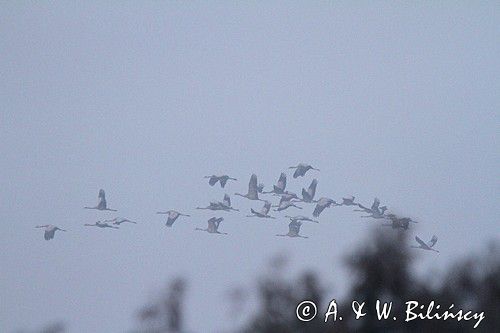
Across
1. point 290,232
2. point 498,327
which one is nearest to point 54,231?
point 290,232

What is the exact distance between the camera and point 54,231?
132 ft

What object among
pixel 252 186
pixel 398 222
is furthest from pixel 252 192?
pixel 398 222

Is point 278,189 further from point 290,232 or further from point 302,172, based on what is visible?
point 290,232

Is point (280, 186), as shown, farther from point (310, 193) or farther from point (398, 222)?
point (398, 222)

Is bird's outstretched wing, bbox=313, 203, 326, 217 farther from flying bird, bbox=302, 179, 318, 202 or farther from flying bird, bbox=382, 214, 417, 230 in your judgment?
flying bird, bbox=382, 214, 417, 230

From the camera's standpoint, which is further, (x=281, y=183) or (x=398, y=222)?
(x=281, y=183)

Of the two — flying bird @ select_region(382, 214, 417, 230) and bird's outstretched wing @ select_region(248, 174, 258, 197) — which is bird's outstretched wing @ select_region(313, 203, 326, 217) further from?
flying bird @ select_region(382, 214, 417, 230)

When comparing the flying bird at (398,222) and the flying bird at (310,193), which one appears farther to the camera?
the flying bird at (310,193)

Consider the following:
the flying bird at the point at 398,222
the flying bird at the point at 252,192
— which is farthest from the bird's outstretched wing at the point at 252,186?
the flying bird at the point at 398,222

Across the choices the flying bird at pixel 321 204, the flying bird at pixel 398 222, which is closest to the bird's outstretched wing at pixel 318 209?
the flying bird at pixel 321 204

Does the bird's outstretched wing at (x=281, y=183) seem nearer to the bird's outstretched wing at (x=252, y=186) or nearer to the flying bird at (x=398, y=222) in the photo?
the bird's outstretched wing at (x=252, y=186)

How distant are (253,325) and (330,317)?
145 centimetres

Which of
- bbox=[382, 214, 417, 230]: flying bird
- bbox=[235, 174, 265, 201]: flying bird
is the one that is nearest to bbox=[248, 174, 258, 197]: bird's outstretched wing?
bbox=[235, 174, 265, 201]: flying bird

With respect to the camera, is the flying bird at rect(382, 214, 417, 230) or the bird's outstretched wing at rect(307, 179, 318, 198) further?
the bird's outstretched wing at rect(307, 179, 318, 198)
